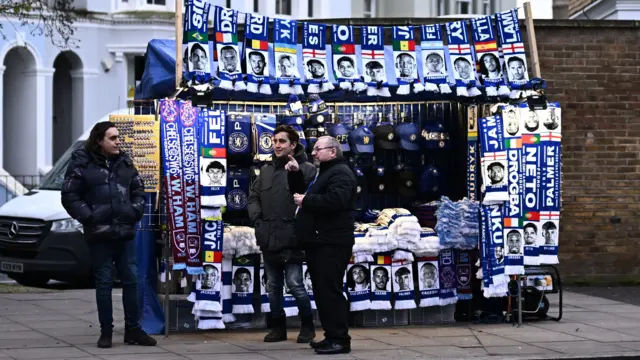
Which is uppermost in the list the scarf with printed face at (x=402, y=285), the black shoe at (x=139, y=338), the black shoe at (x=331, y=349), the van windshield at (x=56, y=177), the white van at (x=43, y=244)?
the van windshield at (x=56, y=177)

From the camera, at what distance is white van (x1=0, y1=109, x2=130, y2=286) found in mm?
17938

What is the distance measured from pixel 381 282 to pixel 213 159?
2.27 metres

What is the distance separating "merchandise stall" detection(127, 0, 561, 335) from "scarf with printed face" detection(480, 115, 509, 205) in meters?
0.01

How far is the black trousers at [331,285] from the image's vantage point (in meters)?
11.7

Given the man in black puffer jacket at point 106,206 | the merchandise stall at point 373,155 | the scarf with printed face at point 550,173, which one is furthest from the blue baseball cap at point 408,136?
the man in black puffer jacket at point 106,206

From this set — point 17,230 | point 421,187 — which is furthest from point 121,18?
point 421,187

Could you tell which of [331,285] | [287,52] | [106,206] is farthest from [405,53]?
[106,206]

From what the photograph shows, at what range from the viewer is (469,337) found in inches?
512

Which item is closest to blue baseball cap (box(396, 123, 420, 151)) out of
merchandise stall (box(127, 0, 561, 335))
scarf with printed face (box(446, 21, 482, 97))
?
merchandise stall (box(127, 0, 561, 335))

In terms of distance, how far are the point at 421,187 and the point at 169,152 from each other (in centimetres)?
311

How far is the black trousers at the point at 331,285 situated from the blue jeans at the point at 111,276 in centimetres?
161

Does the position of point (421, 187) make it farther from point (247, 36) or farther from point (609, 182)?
point (609, 182)

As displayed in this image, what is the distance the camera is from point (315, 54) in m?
13.7

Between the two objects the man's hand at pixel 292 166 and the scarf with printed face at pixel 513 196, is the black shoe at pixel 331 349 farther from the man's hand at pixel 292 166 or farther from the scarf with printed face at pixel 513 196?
the scarf with printed face at pixel 513 196
